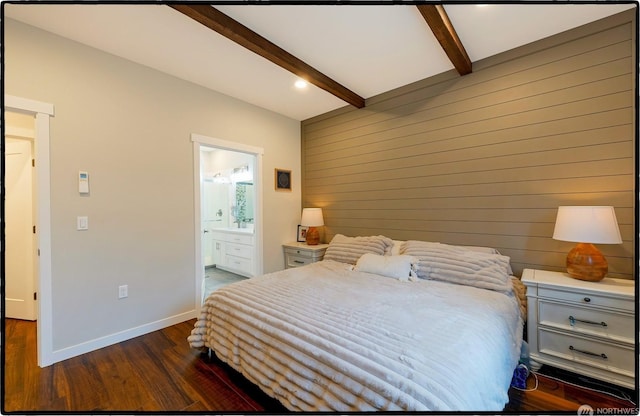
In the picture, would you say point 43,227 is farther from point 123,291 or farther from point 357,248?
point 357,248

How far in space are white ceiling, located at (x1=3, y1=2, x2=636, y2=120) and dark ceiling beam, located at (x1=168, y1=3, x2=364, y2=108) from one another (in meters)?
0.05

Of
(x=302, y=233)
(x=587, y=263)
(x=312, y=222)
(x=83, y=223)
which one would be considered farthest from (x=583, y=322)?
(x=83, y=223)

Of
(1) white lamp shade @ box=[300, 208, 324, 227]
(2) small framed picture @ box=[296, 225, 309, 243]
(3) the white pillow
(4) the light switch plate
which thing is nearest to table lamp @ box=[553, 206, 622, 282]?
(3) the white pillow

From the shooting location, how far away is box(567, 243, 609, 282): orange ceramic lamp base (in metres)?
1.77

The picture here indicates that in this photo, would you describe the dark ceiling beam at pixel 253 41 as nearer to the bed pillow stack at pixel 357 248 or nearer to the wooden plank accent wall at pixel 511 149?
the wooden plank accent wall at pixel 511 149

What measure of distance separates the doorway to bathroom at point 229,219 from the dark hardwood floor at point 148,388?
5.31 ft

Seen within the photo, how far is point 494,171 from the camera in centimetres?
239

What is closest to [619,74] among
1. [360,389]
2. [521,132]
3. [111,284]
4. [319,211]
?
[521,132]

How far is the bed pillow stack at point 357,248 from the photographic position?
2.87 m

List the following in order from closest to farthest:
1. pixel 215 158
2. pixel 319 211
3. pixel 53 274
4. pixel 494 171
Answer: pixel 53 274, pixel 494 171, pixel 319 211, pixel 215 158

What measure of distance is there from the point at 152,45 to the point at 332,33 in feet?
4.96

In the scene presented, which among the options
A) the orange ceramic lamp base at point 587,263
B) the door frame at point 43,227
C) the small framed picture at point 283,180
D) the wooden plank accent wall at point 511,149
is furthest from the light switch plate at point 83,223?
the orange ceramic lamp base at point 587,263

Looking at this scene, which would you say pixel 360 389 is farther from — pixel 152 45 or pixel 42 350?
pixel 152 45

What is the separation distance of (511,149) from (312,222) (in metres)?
2.35
